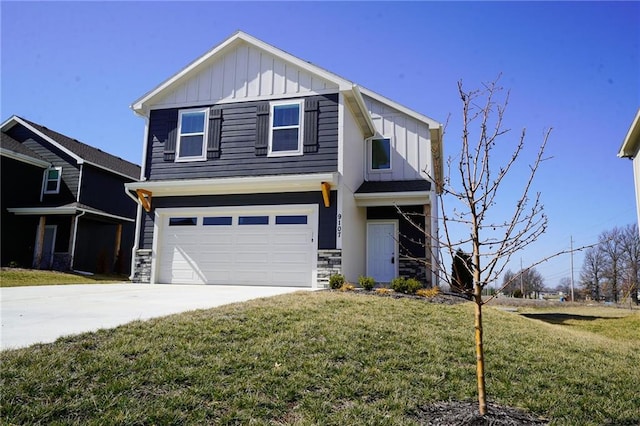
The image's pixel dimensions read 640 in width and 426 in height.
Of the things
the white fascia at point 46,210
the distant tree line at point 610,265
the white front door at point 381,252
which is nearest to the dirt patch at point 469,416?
the white front door at point 381,252

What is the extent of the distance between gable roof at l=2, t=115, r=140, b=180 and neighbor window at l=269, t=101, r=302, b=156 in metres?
12.6

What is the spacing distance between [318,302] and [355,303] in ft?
2.48

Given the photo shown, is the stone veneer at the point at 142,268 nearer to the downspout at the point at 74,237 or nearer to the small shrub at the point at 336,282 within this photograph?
the small shrub at the point at 336,282

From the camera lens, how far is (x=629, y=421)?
3680 millimetres

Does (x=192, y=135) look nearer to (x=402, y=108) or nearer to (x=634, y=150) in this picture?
(x=402, y=108)

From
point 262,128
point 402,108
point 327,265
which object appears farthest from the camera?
point 402,108

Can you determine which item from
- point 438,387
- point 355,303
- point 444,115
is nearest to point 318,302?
point 355,303

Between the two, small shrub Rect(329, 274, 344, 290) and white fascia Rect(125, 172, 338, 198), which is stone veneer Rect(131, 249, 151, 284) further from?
small shrub Rect(329, 274, 344, 290)

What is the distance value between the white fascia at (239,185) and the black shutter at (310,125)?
107cm

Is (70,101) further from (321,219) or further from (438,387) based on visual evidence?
(438,387)

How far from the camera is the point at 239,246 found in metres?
12.1

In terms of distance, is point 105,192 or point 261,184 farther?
point 105,192

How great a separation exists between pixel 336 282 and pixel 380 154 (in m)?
6.42

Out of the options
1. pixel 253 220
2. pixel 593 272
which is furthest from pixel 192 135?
pixel 593 272
